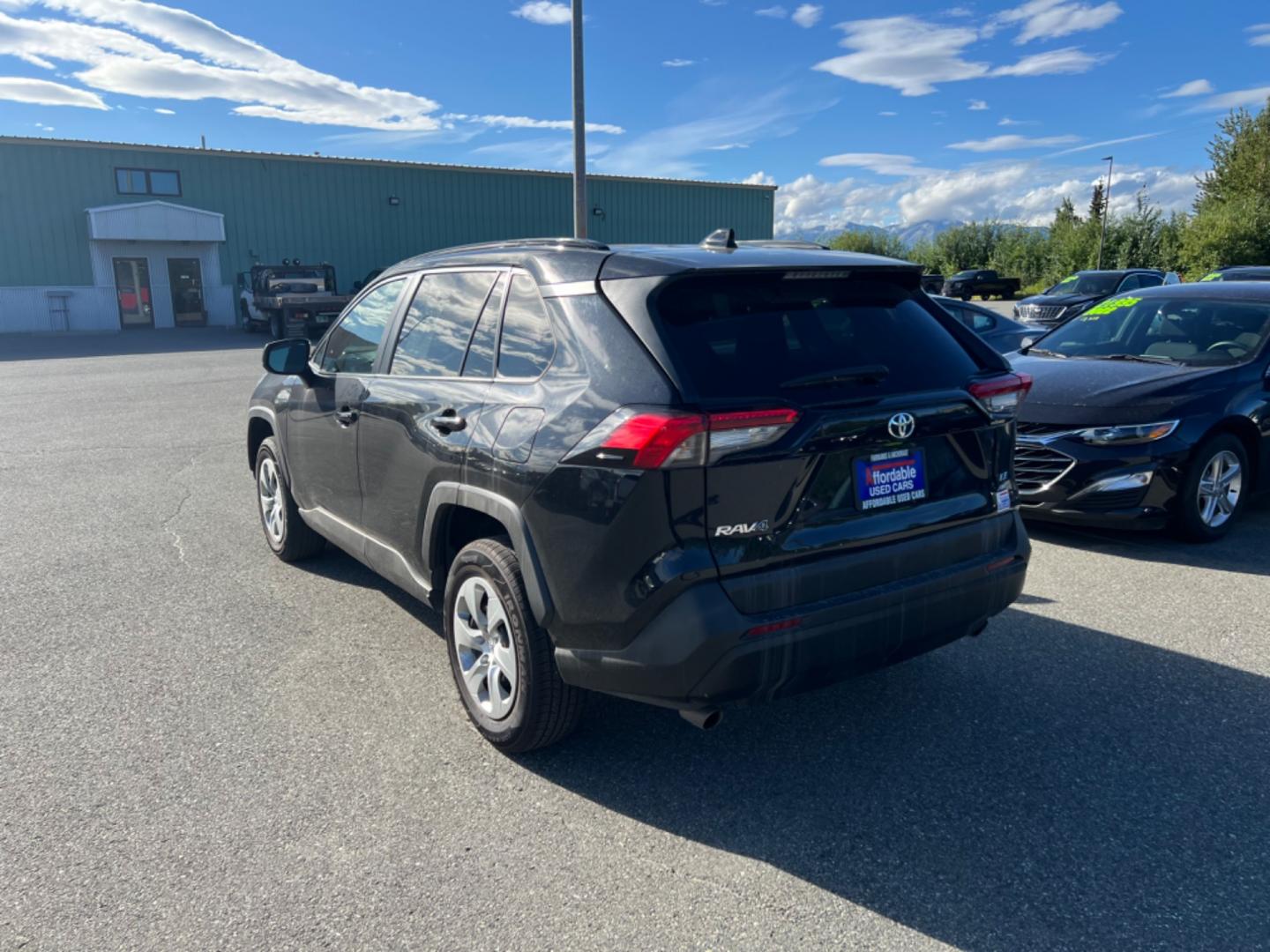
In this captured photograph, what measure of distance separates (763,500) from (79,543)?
5.07 metres

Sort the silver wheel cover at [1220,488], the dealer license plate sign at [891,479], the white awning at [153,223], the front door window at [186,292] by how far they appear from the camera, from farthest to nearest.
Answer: the front door window at [186,292] → the white awning at [153,223] → the silver wheel cover at [1220,488] → the dealer license plate sign at [891,479]

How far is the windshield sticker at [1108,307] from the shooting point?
7328 millimetres

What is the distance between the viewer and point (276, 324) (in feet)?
79.7

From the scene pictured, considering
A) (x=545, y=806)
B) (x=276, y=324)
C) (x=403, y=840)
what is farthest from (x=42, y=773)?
(x=276, y=324)

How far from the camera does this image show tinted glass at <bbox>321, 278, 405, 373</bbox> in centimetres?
436

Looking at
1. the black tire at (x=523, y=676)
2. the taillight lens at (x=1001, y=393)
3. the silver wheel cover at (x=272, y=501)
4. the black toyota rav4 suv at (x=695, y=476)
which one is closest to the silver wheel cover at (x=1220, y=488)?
the taillight lens at (x=1001, y=393)

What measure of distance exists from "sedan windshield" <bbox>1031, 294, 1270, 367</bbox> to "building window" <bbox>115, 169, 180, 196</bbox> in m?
33.5

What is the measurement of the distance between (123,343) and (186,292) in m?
7.71

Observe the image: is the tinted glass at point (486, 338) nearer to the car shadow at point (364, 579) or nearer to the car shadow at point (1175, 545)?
the car shadow at point (364, 579)

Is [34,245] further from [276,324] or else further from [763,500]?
[763,500]

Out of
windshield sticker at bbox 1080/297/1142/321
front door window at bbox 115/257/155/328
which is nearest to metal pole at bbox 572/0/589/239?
windshield sticker at bbox 1080/297/1142/321

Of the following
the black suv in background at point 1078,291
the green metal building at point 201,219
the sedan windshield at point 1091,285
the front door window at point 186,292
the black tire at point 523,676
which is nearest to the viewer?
the black tire at point 523,676

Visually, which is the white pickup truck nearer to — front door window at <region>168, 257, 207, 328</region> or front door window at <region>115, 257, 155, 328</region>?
front door window at <region>168, 257, 207, 328</region>

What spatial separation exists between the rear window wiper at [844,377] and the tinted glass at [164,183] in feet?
118
